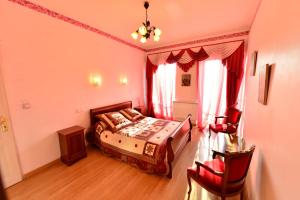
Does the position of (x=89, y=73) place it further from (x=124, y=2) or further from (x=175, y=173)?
(x=175, y=173)

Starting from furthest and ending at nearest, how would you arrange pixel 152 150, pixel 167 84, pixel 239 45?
pixel 167 84 → pixel 239 45 → pixel 152 150

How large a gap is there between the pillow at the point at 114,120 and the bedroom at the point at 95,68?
Answer: 0.45m

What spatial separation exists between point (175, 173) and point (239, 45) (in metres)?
3.64

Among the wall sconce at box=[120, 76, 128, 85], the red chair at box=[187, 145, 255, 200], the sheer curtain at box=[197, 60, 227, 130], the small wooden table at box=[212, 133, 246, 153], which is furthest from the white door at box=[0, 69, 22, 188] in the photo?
the sheer curtain at box=[197, 60, 227, 130]

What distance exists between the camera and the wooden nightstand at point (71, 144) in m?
2.65

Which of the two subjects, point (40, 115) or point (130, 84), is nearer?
point (40, 115)

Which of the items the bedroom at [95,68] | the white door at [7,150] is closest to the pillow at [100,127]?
the bedroom at [95,68]

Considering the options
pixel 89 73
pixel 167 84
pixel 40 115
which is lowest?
pixel 40 115

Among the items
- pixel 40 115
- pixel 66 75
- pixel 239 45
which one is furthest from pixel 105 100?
pixel 239 45

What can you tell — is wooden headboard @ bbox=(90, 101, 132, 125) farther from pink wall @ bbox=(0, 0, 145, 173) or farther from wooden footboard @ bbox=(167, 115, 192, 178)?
wooden footboard @ bbox=(167, 115, 192, 178)

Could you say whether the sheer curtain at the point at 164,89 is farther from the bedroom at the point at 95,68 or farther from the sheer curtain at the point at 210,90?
the bedroom at the point at 95,68

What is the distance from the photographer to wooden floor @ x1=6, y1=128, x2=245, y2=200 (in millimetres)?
2000

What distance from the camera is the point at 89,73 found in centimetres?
334

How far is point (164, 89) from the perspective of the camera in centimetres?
519
